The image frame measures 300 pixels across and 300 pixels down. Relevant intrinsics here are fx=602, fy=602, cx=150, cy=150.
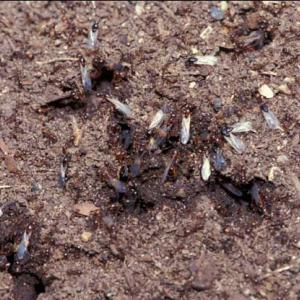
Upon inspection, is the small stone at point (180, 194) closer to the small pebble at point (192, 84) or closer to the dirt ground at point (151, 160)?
the dirt ground at point (151, 160)

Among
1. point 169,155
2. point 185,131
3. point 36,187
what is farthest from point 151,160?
point 36,187

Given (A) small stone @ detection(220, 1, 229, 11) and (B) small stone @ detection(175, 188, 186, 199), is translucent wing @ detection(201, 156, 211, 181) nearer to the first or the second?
(B) small stone @ detection(175, 188, 186, 199)

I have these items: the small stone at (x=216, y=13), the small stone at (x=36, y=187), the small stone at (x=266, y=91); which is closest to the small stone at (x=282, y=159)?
the small stone at (x=266, y=91)

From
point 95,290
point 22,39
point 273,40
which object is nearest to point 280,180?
point 273,40

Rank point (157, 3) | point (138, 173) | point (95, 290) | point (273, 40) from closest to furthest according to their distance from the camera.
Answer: point (95, 290) → point (138, 173) → point (273, 40) → point (157, 3)

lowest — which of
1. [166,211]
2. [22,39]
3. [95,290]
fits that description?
[95,290]

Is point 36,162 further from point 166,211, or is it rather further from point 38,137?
point 166,211
